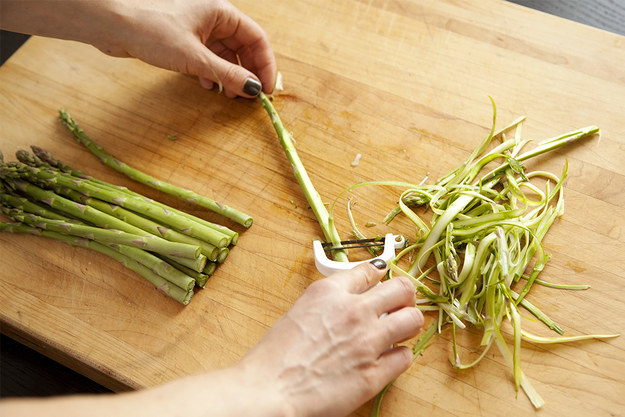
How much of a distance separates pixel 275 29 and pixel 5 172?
1.55m

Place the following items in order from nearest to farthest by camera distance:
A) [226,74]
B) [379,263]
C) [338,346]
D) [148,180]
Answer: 1. [338,346]
2. [379,263]
3. [148,180]
4. [226,74]

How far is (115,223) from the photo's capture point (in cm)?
225

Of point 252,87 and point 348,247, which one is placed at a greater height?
point 252,87

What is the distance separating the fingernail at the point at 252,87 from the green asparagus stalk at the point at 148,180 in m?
0.60

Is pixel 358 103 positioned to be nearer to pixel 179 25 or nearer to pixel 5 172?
pixel 179 25

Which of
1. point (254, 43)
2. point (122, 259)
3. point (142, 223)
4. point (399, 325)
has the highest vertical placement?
point (254, 43)

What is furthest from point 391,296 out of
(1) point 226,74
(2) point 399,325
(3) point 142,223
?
(1) point 226,74

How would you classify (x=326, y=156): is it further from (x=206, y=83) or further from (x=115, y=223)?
(x=115, y=223)

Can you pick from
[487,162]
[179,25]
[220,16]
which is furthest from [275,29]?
[487,162]

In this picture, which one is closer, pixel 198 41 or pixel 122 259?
pixel 122 259

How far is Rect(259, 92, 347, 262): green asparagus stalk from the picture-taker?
2176 mm

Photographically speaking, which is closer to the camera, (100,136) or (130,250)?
(130,250)

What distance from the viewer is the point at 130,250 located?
220 cm

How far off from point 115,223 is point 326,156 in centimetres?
101
